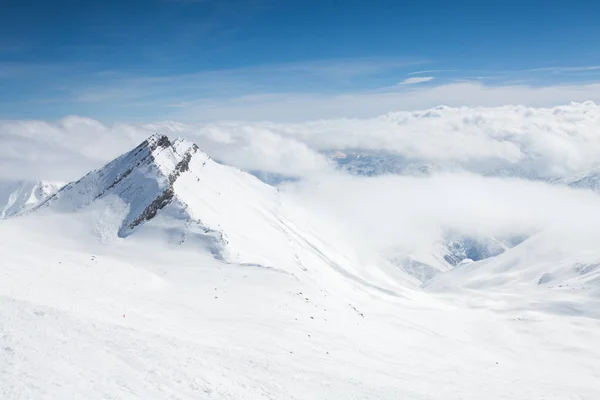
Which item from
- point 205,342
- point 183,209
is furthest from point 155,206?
point 205,342

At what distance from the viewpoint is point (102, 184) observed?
10575 centimetres

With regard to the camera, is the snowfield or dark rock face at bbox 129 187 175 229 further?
dark rock face at bbox 129 187 175 229

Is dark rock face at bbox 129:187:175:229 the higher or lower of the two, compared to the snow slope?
higher

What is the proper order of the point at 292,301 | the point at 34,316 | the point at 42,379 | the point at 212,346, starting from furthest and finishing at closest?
1. the point at 292,301
2. the point at 212,346
3. the point at 34,316
4. the point at 42,379

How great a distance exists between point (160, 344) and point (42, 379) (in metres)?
8.67

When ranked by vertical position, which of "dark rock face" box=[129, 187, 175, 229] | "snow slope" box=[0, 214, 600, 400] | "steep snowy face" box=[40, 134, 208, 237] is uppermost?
"steep snowy face" box=[40, 134, 208, 237]

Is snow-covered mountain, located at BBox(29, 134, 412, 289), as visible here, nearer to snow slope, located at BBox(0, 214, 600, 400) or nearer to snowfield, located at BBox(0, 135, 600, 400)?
snowfield, located at BBox(0, 135, 600, 400)

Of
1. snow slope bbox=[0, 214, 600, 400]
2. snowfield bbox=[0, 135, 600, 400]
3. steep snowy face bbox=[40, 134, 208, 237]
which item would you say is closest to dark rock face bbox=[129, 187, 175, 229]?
steep snowy face bbox=[40, 134, 208, 237]

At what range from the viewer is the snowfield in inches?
906

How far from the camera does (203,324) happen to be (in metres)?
37.9

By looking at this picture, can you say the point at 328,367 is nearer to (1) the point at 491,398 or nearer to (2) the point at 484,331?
(1) the point at 491,398

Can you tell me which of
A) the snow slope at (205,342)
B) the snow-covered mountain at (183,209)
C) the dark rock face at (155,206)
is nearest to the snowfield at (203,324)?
the snow slope at (205,342)

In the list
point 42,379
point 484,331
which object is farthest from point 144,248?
point 484,331

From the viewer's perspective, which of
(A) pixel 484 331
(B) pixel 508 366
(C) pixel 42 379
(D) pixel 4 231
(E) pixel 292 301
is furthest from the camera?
(A) pixel 484 331
